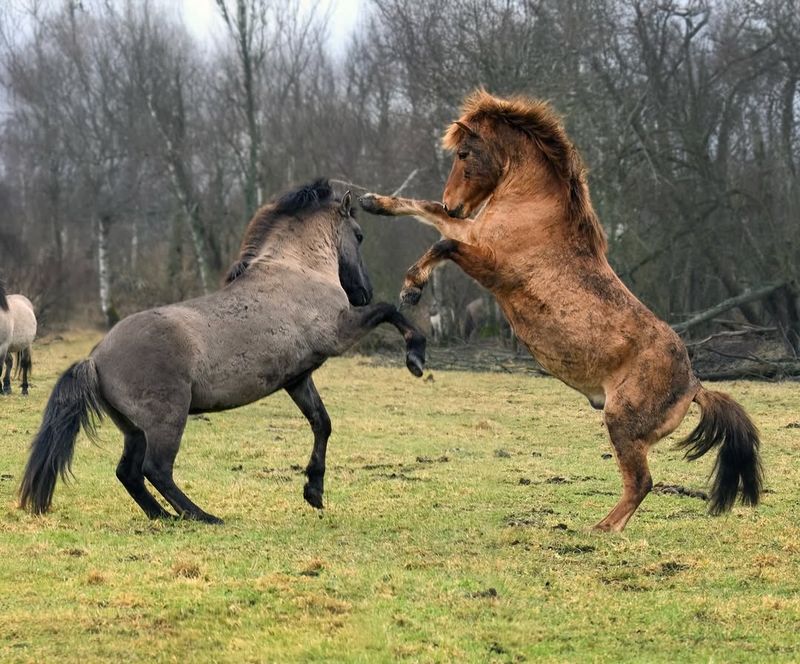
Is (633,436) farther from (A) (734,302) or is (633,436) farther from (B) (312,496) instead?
(A) (734,302)

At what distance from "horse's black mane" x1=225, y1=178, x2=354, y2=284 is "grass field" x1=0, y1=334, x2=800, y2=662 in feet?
5.30

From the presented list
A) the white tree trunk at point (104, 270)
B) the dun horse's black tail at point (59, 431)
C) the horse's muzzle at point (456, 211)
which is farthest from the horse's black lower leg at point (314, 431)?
the white tree trunk at point (104, 270)

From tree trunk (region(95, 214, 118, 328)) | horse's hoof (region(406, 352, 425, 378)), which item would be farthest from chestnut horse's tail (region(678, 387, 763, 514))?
tree trunk (region(95, 214, 118, 328))

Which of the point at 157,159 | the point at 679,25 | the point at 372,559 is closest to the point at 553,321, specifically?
the point at 372,559

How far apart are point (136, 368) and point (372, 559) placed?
1943mm

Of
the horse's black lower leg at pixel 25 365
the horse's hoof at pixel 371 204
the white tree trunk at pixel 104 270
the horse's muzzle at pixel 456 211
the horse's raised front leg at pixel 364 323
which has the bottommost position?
the horse's black lower leg at pixel 25 365

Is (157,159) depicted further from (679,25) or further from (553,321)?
(553,321)

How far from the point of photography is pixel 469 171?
6.66 metres

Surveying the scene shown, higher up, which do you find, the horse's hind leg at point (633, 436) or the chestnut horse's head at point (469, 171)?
the chestnut horse's head at point (469, 171)

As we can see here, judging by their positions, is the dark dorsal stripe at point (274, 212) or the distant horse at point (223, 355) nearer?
the distant horse at point (223, 355)

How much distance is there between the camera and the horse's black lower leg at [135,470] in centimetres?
688

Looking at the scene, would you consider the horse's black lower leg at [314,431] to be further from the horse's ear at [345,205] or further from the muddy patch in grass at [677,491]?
the muddy patch in grass at [677,491]

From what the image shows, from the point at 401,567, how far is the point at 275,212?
311 cm

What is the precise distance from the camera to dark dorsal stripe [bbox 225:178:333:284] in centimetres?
743
